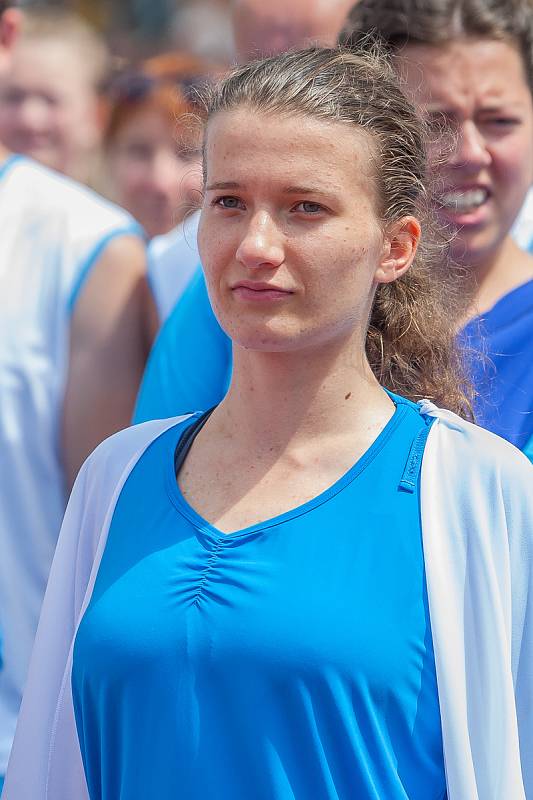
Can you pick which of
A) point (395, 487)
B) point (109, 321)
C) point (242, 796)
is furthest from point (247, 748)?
point (109, 321)

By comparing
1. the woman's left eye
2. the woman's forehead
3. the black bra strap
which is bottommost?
the black bra strap

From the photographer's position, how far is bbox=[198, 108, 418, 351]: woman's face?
1.68 metres

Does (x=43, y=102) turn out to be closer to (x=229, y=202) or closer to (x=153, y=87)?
(x=153, y=87)

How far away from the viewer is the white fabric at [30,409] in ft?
9.05

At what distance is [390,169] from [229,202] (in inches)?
9.0

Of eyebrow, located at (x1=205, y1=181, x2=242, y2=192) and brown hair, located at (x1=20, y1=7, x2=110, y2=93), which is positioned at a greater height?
brown hair, located at (x1=20, y1=7, x2=110, y2=93)

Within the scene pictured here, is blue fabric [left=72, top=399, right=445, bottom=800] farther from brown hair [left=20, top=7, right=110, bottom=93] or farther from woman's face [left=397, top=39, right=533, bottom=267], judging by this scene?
brown hair [left=20, top=7, right=110, bottom=93]

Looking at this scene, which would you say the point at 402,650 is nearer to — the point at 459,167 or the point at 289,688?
the point at 289,688

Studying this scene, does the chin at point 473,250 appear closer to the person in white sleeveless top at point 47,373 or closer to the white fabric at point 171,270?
the white fabric at point 171,270

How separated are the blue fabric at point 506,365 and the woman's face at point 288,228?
0.46 meters

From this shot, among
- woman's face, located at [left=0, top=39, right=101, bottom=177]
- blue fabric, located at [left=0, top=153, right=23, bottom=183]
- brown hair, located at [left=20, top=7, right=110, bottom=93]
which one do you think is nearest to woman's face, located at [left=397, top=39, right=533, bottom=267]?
blue fabric, located at [left=0, top=153, right=23, bottom=183]

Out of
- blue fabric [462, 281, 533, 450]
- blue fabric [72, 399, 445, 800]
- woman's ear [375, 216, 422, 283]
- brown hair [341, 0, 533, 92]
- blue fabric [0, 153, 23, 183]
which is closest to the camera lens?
blue fabric [72, 399, 445, 800]

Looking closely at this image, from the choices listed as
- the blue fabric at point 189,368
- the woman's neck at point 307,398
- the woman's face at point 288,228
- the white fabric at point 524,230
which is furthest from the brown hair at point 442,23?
the woman's neck at point 307,398

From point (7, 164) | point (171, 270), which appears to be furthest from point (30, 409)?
point (7, 164)
